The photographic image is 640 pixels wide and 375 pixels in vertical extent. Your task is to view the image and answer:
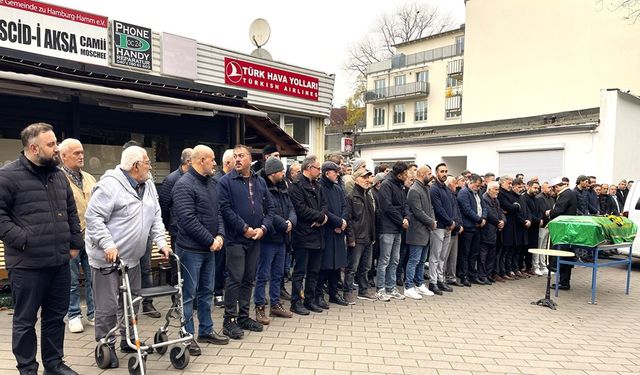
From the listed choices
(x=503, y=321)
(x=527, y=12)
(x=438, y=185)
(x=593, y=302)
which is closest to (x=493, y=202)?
(x=438, y=185)

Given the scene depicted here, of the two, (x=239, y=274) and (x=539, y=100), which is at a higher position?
(x=539, y=100)

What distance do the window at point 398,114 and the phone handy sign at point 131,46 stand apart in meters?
45.0

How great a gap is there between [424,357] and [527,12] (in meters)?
27.5

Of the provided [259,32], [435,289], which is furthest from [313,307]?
[259,32]

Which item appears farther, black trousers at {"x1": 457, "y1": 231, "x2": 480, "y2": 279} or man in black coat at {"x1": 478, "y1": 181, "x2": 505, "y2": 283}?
man in black coat at {"x1": 478, "y1": 181, "x2": 505, "y2": 283}

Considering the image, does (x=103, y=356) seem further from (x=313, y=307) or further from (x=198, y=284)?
(x=313, y=307)

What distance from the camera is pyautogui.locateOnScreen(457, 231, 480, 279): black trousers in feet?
26.3

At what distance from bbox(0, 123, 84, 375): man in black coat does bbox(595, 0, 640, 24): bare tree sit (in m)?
24.2

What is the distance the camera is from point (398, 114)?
53.0m

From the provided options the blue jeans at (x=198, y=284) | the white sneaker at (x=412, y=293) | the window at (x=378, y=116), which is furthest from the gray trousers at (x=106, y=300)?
the window at (x=378, y=116)

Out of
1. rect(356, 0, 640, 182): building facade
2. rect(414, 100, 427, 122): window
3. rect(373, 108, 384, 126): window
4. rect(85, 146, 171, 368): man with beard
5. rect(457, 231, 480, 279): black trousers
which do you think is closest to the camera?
rect(85, 146, 171, 368): man with beard

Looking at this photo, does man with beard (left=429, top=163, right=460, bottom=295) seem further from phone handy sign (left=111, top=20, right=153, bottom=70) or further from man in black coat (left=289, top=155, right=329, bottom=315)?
phone handy sign (left=111, top=20, right=153, bottom=70)

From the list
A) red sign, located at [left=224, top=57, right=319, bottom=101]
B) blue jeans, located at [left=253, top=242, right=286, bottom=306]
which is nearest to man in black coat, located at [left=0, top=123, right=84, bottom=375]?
blue jeans, located at [left=253, top=242, right=286, bottom=306]

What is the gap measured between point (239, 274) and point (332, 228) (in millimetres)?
1652
